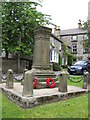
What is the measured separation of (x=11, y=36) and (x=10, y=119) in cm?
1645

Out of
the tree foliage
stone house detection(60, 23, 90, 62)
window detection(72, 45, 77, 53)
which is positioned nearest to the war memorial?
the tree foliage

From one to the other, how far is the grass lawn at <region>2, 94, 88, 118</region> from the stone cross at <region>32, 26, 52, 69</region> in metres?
3.04

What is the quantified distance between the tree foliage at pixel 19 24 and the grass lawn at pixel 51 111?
12965mm

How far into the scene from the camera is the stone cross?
8655mm

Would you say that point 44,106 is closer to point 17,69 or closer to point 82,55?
point 17,69

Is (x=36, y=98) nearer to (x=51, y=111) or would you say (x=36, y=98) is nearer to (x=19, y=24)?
(x=51, y=111)

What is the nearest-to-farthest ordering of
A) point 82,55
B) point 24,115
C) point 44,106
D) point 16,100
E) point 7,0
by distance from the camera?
1. point 24,115
2. point 44,106
3. point 16,100
4. point 7,0
5. point 82,55

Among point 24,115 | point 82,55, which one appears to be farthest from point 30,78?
point 82,55

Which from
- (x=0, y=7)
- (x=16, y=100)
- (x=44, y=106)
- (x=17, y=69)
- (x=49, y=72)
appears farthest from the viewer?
(x=17, y=69)

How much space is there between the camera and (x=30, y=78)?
580cm

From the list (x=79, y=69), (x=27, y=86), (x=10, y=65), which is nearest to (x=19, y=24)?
(x=10, y=65)

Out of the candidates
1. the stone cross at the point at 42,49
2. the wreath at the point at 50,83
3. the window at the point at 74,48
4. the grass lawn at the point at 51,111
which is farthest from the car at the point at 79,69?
the window at the point at 74,48

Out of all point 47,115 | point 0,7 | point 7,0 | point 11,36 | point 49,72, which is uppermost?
point 7,0

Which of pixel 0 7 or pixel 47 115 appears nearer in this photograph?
pixel 47 115
